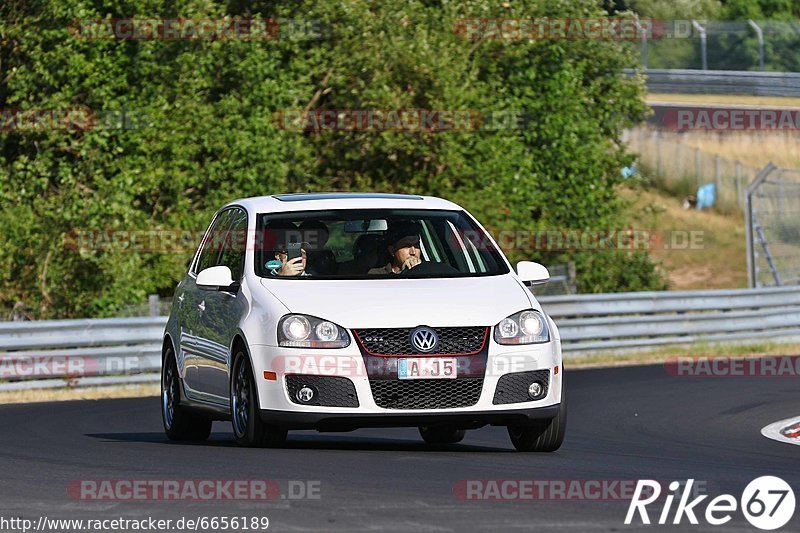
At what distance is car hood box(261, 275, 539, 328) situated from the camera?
34.2 feet

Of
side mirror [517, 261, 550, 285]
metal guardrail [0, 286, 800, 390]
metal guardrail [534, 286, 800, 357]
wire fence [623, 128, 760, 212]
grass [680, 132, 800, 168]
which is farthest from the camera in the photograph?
grass [680, 132, 800, 168]

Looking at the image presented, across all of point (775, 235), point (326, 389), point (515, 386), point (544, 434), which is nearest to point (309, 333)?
point (326, 389)

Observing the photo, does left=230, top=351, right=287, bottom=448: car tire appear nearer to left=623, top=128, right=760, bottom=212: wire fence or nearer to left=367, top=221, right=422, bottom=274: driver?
left=367, top=221, right=422, bottom=274: driver

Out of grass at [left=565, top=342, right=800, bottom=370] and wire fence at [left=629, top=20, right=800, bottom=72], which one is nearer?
grass at [left=565, top=342, right=800, bottom=370]

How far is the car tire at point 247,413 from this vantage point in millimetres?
10727

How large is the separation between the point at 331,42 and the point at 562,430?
845 inches

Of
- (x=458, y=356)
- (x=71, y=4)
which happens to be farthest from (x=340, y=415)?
(x=71, y=4)

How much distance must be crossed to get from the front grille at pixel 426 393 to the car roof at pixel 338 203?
175cm

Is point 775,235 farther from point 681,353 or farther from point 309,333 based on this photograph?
point 309,333

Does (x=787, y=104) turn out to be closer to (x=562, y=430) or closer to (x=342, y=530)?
(x=562, y=430)

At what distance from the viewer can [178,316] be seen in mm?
12773

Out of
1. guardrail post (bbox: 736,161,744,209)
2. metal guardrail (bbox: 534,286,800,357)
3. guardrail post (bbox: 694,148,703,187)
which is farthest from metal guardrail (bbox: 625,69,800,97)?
metal guardrail (bbox: 534,286,800,357)

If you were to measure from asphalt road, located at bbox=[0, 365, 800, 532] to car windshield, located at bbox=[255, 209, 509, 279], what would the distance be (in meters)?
1.18

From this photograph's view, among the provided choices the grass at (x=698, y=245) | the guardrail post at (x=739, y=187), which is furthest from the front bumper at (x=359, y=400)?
the guardrail post at (x=739, y=187)
